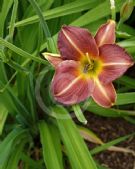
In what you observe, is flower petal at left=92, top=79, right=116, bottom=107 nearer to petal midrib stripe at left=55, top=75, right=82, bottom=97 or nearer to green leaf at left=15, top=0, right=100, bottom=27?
petal midrib stripe at left=55, top=75, right=82, bottom=97

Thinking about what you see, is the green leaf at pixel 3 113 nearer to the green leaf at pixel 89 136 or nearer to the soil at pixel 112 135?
the green leaf at pixel 89 136

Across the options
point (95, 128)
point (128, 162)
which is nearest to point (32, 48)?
point (95, 128)

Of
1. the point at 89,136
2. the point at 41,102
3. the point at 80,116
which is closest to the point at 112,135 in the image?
the point at 89,136

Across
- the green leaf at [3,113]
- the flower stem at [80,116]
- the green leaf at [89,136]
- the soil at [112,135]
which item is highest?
the flower stem at [80,116]

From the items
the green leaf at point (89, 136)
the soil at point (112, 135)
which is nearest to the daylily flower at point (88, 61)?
the green leaf at point (89, 136)

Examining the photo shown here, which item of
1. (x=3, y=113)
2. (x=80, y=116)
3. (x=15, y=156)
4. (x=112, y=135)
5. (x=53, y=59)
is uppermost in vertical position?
(x=53, y=59)

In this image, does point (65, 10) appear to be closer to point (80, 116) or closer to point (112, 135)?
point (80, 116)

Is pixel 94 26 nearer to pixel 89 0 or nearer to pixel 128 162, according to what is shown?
pixel 89 0
